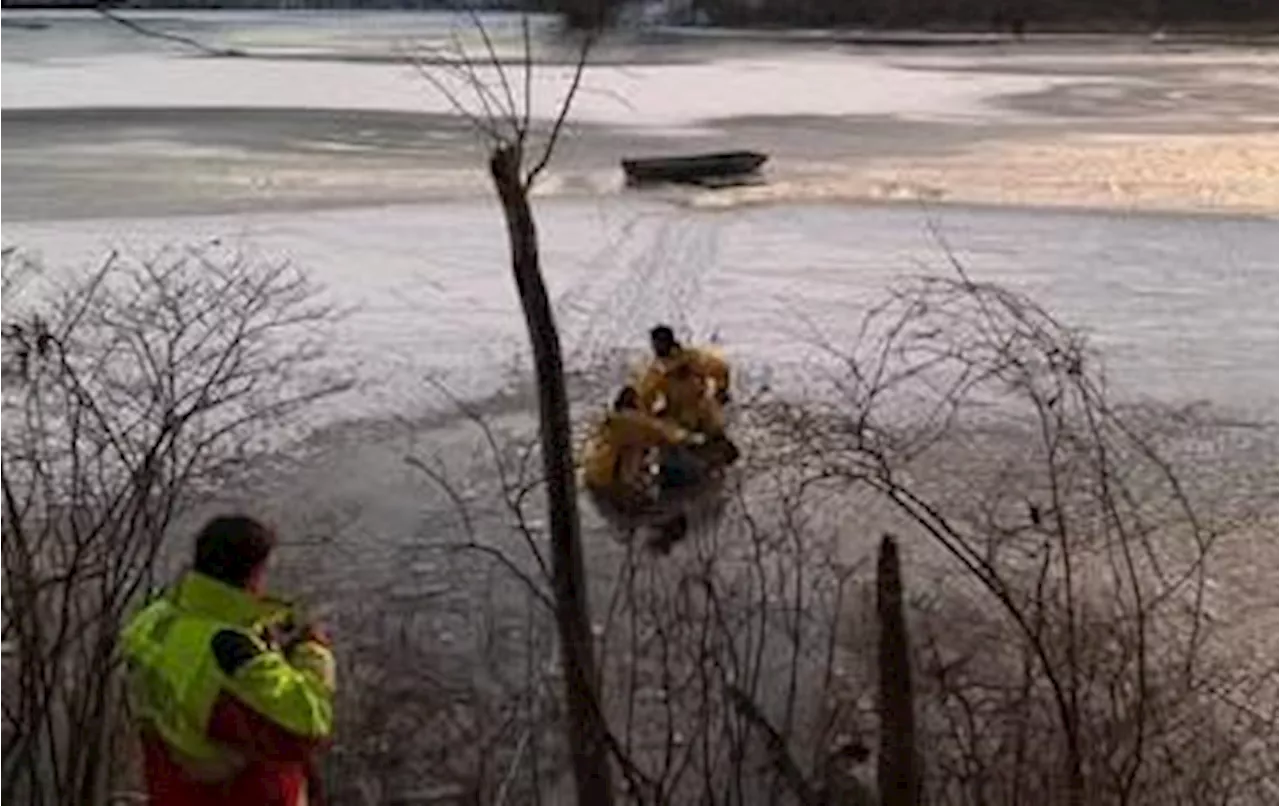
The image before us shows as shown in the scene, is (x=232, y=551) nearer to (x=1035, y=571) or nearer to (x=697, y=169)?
(x=1035, y=571)

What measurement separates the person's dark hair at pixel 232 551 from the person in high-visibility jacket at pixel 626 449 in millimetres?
8761

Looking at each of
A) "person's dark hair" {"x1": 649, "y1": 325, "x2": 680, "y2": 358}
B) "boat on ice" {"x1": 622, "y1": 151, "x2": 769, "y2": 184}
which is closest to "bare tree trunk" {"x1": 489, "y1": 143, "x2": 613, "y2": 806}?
"person's dark hair" {"x1": 649, "y1": 325, "x2": 680, "y2": 358}

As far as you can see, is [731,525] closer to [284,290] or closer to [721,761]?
[721,761]

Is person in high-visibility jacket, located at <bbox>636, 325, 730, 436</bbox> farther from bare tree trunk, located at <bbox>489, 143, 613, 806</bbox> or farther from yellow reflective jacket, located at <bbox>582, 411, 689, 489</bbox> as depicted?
bare tree trunk, located at <bbox>489, 143, 613, 806</bbox>

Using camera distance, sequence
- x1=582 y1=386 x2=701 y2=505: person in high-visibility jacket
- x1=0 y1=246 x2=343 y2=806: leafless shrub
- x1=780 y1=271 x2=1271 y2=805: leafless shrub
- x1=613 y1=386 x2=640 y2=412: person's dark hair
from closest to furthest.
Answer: x1=0 y1=246 x2=343 y2=806: leafless shrub, x1=780 y1=271 x2=1271 y2=805: leafless shrub, x1=582 y1=386 x2=701 y2=505: person in high-visibility jacket, x1=613 y1=386 x2=640 y2=412: person's dark hair

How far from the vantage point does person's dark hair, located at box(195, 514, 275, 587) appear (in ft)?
13.4

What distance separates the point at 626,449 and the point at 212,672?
29.9ft

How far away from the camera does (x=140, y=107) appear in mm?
38344

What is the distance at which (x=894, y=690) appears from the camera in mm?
5379

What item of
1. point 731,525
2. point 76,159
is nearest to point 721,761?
point 731,525

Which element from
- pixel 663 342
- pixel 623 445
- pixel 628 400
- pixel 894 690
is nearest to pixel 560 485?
pixel 894 690

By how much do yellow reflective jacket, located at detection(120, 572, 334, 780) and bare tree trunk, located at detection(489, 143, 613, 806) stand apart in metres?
1.30

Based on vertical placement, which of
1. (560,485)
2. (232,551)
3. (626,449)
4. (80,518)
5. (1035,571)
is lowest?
(626,449)

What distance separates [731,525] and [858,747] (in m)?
4.22
